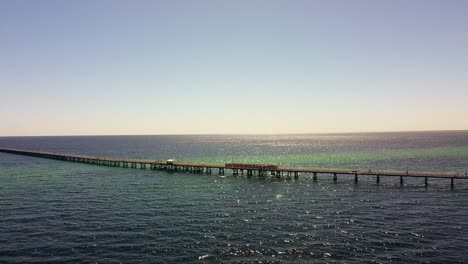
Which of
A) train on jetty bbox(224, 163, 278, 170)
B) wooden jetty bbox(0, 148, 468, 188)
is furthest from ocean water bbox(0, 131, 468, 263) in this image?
train on jetty bbox(224, 163, 278, 170)

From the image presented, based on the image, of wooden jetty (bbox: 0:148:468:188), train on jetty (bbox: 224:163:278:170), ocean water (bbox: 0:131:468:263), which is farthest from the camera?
train on jetty (bbox: 224:163:278:170)

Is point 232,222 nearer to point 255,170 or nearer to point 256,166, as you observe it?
point 256,166

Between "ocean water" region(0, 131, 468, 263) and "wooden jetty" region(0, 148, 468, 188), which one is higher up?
"wooden jetty" region(0, 148, 468, 188)

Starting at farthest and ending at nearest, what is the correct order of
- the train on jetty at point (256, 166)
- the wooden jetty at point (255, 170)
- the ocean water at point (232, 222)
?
the train on jetty at point (256, 166)
the wooden jetty at point (255, 170)
the ocean water at point (232, 222)

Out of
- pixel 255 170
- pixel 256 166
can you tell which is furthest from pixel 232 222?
pixel 255 170

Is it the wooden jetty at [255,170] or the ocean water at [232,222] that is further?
the wooden jetty at [255,170]

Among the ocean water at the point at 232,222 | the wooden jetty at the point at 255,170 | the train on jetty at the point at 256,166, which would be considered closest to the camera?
the ocean water at the point at 232,222

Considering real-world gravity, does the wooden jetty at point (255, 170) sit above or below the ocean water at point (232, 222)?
above

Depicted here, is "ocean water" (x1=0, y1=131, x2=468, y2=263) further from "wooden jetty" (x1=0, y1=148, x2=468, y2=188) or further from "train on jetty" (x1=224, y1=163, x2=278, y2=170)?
"train on jetty" (x1=224, y1=163, x2=278, y2=170)

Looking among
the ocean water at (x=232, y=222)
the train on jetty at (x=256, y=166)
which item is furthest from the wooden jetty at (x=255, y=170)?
the ocean water at (x=232, y=222)

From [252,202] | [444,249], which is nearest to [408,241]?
[444,249]

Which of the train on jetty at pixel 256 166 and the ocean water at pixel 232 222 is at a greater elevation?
the train on jetty at pixel 256 166

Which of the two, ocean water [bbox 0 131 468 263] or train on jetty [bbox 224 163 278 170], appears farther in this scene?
train on jetty [bbox 224 163 278 170]

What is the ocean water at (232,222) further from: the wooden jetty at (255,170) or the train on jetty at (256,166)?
the train on jetty at (256,166)
